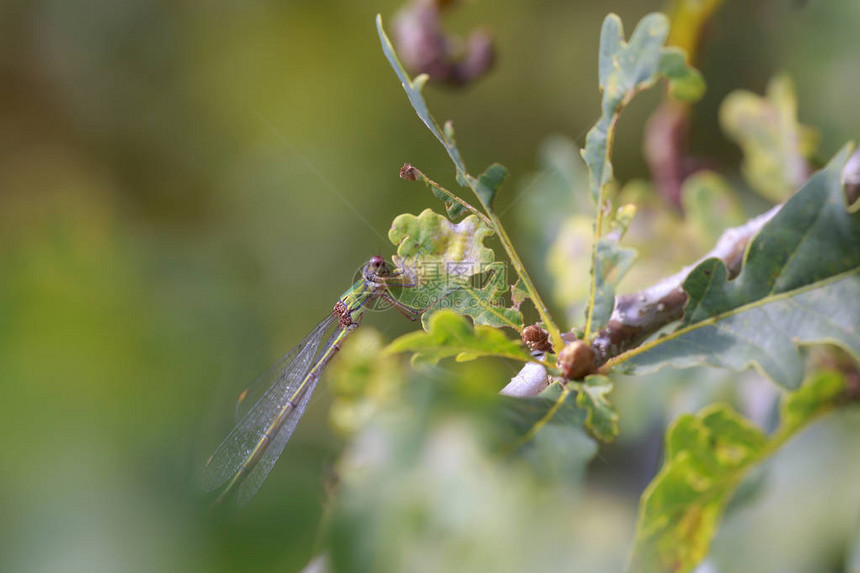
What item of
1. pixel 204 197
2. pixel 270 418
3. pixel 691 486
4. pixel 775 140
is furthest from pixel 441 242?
pixel 204 197

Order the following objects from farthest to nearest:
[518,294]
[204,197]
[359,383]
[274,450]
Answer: [204,197]
[274,450]
[359,383]
[518,294]

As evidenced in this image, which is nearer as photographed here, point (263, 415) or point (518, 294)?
point (518, 294)

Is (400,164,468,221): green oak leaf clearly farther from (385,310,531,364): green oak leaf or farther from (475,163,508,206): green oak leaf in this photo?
(385,310,531,364): green oak leaf

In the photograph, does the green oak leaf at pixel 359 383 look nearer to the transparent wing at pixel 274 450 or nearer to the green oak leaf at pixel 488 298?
the transparent wing at pixel 274 450

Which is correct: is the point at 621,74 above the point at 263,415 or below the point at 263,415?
above

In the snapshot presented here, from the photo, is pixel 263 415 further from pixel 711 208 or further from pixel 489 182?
pixel 711 208

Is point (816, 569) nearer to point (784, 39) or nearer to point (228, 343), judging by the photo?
point (784, 39)

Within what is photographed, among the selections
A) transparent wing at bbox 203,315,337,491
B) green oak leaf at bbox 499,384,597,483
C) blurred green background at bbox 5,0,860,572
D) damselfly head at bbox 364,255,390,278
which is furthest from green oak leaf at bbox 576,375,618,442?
blurred green background at bbox 5,0,860,572

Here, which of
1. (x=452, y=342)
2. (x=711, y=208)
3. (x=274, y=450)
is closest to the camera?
(x=452, y=342)
